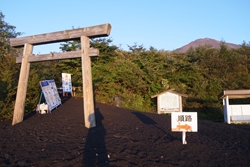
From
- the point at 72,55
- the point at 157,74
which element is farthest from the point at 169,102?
the point at 72,55

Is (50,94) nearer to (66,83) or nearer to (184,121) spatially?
(66,83)

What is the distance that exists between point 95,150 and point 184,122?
2254mm

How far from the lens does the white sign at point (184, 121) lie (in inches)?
252

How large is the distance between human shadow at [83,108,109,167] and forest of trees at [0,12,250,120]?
39.7 ft

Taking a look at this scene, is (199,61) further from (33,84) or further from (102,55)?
(33,84)

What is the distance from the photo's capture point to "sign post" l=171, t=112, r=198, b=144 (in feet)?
21.0

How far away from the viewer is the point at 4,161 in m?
5.07

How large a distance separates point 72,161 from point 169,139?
3.12 m

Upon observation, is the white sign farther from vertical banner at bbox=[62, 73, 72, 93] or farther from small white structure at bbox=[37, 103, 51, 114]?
vertical banner at bbox=[62, 73, 72, 93]

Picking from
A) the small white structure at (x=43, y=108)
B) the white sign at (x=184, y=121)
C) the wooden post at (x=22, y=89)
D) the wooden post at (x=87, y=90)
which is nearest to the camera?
the white sign at (x=184, y=121)

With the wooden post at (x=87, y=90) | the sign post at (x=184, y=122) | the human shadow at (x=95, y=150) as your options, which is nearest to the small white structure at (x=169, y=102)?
the wooden post at (x=87, y=90)

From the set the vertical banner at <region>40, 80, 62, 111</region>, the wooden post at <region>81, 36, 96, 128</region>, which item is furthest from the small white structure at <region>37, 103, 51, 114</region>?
the wooden post at <region>81, 36, 96, 128</region>

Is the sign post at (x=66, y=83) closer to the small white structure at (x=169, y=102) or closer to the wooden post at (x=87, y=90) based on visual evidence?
the small white structure at (x=169, y=102)

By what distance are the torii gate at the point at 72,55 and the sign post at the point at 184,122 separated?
140 inches
